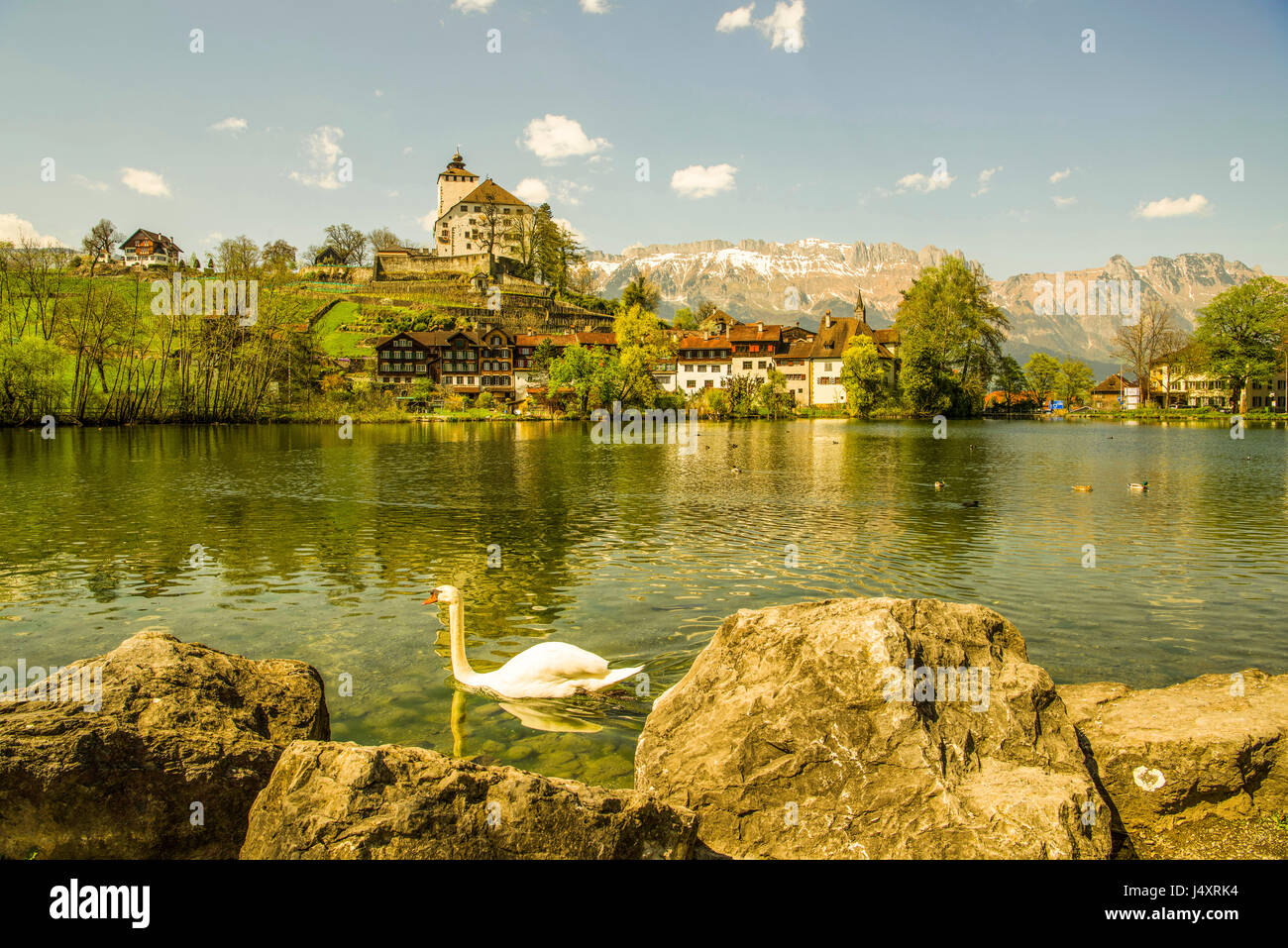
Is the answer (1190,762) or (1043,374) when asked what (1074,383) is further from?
(1190,762)

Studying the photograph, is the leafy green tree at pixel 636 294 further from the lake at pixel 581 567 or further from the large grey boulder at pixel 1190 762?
the large grey boulder at pixel 1190 762

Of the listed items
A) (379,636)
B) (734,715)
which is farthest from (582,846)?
(379,636)

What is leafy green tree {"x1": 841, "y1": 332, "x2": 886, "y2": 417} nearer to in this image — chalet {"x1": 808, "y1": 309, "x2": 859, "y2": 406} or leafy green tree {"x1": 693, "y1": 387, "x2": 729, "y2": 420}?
chalet {"x1": 808, "y1": 309, "x2": 859, "y2": 406}

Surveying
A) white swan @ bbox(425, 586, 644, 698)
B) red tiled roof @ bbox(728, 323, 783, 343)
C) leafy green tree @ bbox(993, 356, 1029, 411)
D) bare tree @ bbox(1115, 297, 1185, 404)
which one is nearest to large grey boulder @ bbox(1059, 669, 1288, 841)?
white swan @ bbox(425, 586, 644, 698)

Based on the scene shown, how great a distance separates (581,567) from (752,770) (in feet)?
43.6

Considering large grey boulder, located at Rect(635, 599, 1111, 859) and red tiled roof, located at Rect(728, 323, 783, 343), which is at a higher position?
red tiled roof, located at Rect(728, 323, 783, 343)

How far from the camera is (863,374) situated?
135 metres

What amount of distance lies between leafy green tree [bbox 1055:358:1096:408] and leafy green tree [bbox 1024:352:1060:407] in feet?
4.39

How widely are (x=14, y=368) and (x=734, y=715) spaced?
9852 cm

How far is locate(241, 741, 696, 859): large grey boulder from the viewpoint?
184 inches

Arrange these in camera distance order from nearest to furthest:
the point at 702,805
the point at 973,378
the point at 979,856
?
the point at 979,856 < the point at 702,805 < the point at 973,378

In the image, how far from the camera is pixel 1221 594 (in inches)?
654

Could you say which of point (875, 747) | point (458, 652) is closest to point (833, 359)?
point (458, 652)
